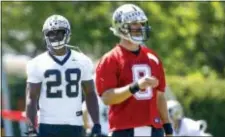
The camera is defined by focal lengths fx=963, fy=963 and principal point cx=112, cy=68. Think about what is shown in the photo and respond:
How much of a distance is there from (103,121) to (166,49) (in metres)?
12.6

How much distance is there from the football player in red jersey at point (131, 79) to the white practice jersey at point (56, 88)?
0.27 meters

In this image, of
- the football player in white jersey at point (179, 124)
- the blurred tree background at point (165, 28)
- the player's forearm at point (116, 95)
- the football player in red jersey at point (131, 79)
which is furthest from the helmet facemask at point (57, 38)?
the blurred tree background at point (165, 28)

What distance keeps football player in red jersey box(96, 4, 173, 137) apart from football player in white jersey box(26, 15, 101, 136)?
26cm

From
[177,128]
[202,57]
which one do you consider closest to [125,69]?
[177,128]

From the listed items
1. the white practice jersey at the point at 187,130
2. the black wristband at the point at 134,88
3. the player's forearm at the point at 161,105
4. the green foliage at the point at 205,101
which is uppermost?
the black wristband at the point at 134,88

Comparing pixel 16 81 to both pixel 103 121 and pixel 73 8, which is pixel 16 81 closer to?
pixel 73 8

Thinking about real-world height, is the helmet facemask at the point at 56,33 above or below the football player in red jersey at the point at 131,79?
above

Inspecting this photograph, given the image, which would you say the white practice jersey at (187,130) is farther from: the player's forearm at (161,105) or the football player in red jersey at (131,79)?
the football player in red jersey at (131,79)

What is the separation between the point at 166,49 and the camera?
26094 mm

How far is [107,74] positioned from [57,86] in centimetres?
52

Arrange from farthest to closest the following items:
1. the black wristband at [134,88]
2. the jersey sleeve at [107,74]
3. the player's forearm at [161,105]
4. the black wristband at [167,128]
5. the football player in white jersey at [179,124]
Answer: the football player in white jersey at [179,124], the black wristband at [167,128], the player's forearm at [161,105], the jersey sleeve at [107,74], the black wristband at [134,88]

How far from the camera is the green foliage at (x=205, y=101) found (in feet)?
62.9

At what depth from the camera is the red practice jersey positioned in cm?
884

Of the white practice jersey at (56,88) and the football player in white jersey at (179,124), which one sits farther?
the football player in white jersey at (179,124)
